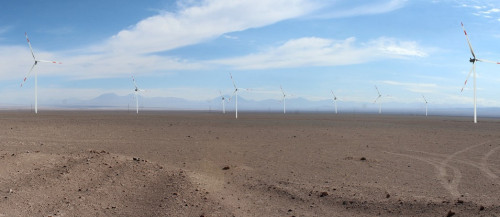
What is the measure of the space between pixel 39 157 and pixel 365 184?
12.1 metres

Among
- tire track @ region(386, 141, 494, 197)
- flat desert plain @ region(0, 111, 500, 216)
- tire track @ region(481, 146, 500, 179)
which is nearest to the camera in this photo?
flat desert plain @ region(0, 111, 500, 216)

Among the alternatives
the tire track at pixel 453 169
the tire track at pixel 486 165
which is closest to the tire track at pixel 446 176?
the tire track at pixel 453 169

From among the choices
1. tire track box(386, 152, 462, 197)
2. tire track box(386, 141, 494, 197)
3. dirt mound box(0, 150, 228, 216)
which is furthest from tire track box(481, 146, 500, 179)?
dirt mound box(0, 150, 228, 216)

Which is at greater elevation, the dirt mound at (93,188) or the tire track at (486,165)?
the dirt mound at (93,188)

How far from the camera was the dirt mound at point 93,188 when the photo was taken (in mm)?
11211

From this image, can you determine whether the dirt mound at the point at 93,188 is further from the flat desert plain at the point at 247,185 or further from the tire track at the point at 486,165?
the tire track at the point at 486,165

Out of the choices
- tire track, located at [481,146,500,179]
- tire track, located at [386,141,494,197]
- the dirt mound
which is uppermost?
the dirt mound

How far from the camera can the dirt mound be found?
1121cm

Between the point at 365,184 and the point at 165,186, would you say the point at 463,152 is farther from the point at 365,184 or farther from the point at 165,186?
the point at 165,186

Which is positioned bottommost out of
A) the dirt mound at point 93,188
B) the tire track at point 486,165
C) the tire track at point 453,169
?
the tire track at point 486,165

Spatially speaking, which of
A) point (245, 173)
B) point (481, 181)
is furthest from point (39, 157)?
point (481, 181)

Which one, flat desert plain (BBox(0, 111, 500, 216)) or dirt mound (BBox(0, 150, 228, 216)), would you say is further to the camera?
flat desert plain (BBox(0, 111, 500, 216))

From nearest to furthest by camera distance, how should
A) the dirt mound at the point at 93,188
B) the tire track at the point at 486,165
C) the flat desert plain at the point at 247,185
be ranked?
the dirt mound at the point at 93,188, the flat desert plain at the point at 247,185, the tire track at the point at 486,165

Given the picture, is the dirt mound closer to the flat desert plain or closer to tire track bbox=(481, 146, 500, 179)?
the flat desert plain
